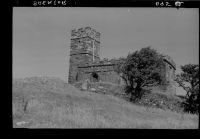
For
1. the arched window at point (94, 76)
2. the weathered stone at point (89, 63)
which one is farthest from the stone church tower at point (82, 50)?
the arched window at point (94, 76)

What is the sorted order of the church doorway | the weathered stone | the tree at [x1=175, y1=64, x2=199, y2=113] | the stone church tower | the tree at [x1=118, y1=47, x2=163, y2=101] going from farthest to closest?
1. the stone church tower
2. the church doorway
3. the weathered stone
4. the tree at [x1=118, y1=47, x2=163, y2=101]
5. the tree at [x1=175, y1=64, x2=199, y2=113]

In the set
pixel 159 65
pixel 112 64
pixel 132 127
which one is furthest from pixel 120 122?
pixel 112 64

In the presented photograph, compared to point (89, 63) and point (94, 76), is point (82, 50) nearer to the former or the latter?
point (89, 63)

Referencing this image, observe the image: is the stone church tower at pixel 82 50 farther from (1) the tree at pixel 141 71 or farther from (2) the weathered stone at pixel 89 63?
(1) the tree at pixel 141 71

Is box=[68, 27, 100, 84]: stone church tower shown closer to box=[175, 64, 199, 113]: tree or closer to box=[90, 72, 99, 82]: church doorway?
box=[90, 72, 99, 82]: church doorway

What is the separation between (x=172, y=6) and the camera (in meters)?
4.99

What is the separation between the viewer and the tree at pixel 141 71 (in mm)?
17719

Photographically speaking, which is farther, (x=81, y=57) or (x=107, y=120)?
(x=81, y=57)

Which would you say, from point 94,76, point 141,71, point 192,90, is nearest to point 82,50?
point 94,76

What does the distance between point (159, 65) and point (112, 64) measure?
14.7ft

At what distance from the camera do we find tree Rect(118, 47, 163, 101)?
58.1ft

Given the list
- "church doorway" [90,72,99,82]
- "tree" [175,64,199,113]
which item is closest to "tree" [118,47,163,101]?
"church doorway" [90,72,99,82]
